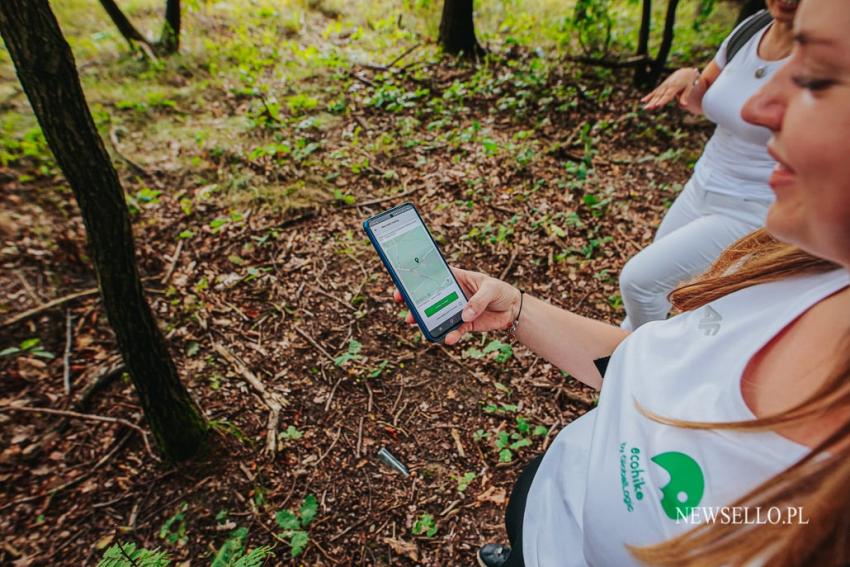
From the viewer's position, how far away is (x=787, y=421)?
37.8 inches

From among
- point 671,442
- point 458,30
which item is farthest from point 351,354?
point 458,30

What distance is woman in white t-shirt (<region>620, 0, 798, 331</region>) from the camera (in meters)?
2.39

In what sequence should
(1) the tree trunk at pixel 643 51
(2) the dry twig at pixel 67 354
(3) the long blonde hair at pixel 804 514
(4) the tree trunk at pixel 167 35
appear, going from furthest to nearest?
(4) the tree trunk at pixel 167 35 < (1) the tree trunk at pixel 643 51 < (2) the dry twig at pixel 67 354 < (3) the long blonde hair at pixel 804 514

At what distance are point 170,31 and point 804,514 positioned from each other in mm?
10062

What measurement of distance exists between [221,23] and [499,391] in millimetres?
9703

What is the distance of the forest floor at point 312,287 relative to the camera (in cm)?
282

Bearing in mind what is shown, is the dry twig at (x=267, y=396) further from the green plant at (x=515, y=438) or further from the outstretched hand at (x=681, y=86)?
the outstretched hand at (x=681, y=86)

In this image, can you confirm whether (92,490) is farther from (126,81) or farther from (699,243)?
(126,81)

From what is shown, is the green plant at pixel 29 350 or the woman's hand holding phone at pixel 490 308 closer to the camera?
the woman's hand holding phone at pixel 490 308

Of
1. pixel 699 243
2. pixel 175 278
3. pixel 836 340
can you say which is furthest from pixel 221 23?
pixel 836 340

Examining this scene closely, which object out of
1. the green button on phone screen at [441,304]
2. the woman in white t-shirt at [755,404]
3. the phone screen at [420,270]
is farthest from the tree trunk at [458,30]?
the woman in white t-shirt at [755,404]

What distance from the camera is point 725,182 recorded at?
256cm

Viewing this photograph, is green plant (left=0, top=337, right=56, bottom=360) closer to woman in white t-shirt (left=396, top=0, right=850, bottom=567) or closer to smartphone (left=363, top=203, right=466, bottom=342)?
smartphone (left=363, top=203, right=466, bottom=342)
